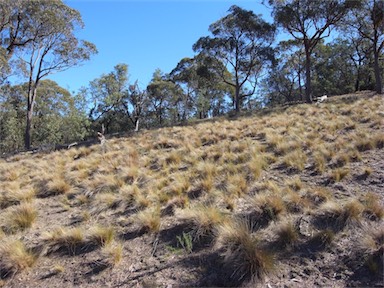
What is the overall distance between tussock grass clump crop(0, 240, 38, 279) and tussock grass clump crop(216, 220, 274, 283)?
8.43 ft

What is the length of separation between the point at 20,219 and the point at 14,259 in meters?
1.53

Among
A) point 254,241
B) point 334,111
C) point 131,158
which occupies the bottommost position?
point 254,241

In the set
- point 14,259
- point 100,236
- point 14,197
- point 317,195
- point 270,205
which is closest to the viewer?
point 14,259

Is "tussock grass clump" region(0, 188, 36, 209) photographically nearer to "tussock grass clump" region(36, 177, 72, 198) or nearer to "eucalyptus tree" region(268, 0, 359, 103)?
"tussock grass clump" region(36, 177, 72, 198)

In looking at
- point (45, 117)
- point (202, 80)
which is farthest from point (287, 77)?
point (45, 117)

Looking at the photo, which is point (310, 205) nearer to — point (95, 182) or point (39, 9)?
point (95, 182)

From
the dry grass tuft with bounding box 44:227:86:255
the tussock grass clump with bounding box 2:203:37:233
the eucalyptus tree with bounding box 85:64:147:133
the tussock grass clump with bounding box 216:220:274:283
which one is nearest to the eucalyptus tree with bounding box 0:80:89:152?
the eucalyptus tree with bounding box 85:64:147:133

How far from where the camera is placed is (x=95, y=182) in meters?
7.00

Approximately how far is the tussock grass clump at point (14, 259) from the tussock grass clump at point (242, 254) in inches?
101

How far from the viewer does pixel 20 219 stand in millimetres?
4977

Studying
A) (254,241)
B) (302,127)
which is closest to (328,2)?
(302,127)

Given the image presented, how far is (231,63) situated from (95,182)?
20.8m

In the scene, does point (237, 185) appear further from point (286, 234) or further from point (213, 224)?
point (286, 234)

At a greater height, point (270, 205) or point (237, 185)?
point (237, 185)
